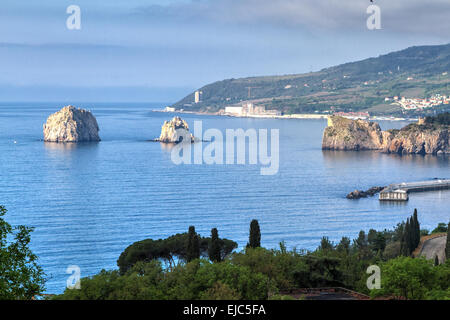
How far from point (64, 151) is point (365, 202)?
69.4 metres

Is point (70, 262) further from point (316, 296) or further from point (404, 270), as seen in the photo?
point (404, 270)

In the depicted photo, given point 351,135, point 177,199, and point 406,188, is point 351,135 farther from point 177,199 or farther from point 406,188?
point 177,199

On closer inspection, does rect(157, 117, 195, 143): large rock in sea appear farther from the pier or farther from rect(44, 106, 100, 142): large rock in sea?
the pier

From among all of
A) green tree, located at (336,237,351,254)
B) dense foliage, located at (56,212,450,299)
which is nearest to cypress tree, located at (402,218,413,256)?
green tree, located at (336,237,351,254)

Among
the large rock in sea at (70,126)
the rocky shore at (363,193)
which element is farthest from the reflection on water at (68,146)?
the rocky shore at (363,193)

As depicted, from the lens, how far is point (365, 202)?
245 feet

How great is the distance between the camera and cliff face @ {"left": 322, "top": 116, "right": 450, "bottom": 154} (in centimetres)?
12838

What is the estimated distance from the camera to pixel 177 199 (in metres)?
74.3

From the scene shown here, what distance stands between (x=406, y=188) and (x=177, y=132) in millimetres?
70940

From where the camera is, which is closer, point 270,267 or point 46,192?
point 270,267

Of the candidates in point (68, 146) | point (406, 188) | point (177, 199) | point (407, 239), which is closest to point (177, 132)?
point (68, 146)

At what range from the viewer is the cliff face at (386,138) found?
128375 mm

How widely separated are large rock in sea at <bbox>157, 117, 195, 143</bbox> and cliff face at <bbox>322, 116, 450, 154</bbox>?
32.6m
